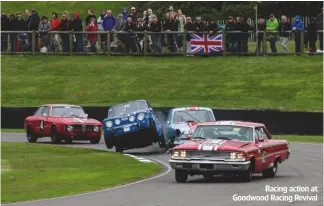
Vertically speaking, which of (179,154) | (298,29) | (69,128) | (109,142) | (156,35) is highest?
(298,29)

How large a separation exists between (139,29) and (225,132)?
23.9 m

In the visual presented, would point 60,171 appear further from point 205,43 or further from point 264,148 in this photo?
point 205,43

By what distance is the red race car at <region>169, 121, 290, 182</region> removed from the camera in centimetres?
1720

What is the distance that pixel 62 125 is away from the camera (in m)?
29.5

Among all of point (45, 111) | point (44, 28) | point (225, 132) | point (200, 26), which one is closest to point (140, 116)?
point (45, 111)

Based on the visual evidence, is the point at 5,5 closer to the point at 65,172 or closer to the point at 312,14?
the point at 312,14

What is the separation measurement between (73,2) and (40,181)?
62.9 meters

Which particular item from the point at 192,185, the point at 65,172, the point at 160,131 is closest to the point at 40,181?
the point at 65,172

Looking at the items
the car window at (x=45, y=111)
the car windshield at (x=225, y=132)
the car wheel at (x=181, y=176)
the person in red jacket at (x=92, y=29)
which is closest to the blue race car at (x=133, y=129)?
the car window at (x=45, y=111)

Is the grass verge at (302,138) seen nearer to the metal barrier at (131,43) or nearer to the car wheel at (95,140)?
the car wheel at (95,140)

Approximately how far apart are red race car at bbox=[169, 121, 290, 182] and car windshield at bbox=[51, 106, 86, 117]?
12.4m

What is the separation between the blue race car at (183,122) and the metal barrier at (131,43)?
14469mm

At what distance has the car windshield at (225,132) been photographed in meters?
18.3

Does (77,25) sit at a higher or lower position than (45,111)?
higher
